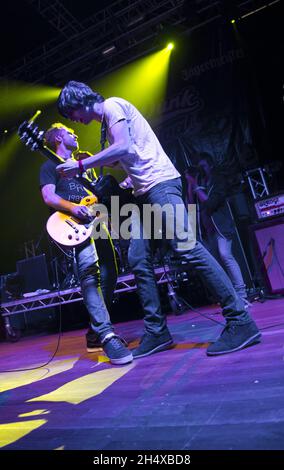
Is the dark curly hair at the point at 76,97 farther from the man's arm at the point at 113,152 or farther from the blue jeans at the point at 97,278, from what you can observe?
the blue jeans at the point at 97,278

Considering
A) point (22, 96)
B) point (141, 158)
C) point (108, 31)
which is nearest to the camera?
point (141, 158)

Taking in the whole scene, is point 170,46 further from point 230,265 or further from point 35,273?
point 35,273

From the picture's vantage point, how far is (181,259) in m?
2.29

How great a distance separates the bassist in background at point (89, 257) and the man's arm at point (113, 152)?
628mm

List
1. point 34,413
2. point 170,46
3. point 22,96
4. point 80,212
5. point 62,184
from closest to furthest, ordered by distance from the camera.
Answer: point 34,413 → point 80,212 → point 62,184 → point 170,46 → point 22,96

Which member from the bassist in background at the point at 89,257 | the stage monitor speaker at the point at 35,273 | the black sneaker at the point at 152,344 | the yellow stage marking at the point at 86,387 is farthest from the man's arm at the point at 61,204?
the stage monitor speaker at the point at 35,273

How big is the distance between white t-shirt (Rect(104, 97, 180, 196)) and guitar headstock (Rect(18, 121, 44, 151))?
1047mm

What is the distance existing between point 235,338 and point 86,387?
0.88 m

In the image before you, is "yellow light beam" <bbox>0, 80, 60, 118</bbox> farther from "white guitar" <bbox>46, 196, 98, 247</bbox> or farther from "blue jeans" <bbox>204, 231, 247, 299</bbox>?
"white guitar" <bbox>46, 196, 98, 247</bbox>

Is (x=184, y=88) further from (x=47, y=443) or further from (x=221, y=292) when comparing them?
(x=47, y=443)

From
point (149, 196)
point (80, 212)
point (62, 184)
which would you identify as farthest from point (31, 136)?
point (149, 196)

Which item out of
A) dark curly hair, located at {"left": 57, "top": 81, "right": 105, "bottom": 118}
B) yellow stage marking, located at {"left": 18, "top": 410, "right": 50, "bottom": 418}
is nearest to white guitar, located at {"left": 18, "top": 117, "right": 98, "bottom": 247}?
dark curly hair, located at {"left": 57, "top": 81, "right": 105, "bottom": 118}

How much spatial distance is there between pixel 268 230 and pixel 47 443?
11.6 feet

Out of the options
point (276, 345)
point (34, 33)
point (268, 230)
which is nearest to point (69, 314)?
point (268, 230)
